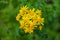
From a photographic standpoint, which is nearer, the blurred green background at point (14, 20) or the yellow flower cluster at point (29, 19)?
the yellow flower cluster at point (29, 19)

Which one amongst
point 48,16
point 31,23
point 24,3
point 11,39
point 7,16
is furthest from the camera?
point 7,16

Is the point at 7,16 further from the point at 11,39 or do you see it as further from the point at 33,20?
the point at 33,20

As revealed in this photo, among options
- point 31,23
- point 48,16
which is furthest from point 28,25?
point 48,16

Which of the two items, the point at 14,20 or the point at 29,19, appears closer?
the point at 29,19

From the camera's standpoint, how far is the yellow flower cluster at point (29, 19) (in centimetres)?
236

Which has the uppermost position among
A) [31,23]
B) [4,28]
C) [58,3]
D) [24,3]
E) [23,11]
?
[58,3]

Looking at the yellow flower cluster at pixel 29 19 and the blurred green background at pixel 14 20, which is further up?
the blurred green background at pixel 14 20

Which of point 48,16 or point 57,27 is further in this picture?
point 57,27

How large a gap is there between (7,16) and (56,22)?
78 cm

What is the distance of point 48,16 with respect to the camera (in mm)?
2852

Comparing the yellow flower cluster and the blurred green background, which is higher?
the blurred green background

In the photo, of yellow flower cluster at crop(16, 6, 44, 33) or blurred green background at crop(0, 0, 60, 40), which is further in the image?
blurred green background at crop(0, 0, 60, 40)

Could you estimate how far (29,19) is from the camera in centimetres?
238

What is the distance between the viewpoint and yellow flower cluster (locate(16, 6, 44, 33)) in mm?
2359
